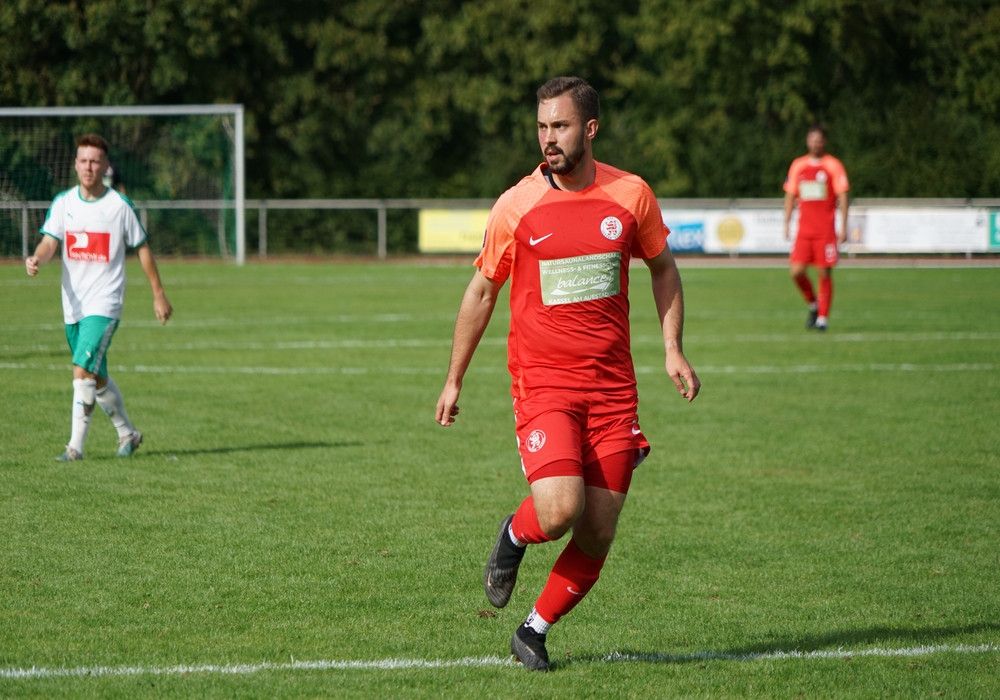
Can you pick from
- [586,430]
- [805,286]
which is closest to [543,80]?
[805,286]

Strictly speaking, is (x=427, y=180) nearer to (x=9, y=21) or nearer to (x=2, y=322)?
(x=9, y=21)

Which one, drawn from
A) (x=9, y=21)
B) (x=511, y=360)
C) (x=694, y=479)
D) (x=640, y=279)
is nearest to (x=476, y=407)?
(x=694, y=479)

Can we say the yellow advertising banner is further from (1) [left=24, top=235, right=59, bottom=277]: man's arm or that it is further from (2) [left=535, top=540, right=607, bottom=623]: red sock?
(2) [left=535, top=540, right=607, bottom=623]: red sock

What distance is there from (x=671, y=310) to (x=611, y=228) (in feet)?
1.59

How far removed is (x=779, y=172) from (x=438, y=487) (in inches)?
1357

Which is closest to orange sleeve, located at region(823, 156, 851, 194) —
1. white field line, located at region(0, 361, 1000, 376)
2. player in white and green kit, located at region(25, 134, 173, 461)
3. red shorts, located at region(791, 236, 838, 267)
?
red shorts, located at region(791, 236, 838, 267)

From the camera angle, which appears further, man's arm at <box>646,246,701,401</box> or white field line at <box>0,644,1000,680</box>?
man's arm at <box>646,246,701,401</box>

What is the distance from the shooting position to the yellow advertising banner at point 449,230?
3525 cm

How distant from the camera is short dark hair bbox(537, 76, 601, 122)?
4.57 m

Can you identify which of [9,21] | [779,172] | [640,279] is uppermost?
[9,21]

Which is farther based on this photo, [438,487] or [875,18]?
[875,18]

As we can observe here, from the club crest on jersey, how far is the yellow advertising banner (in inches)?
1197

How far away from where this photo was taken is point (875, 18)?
40844 mm

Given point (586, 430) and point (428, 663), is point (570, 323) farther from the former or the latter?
point (428, 663)
